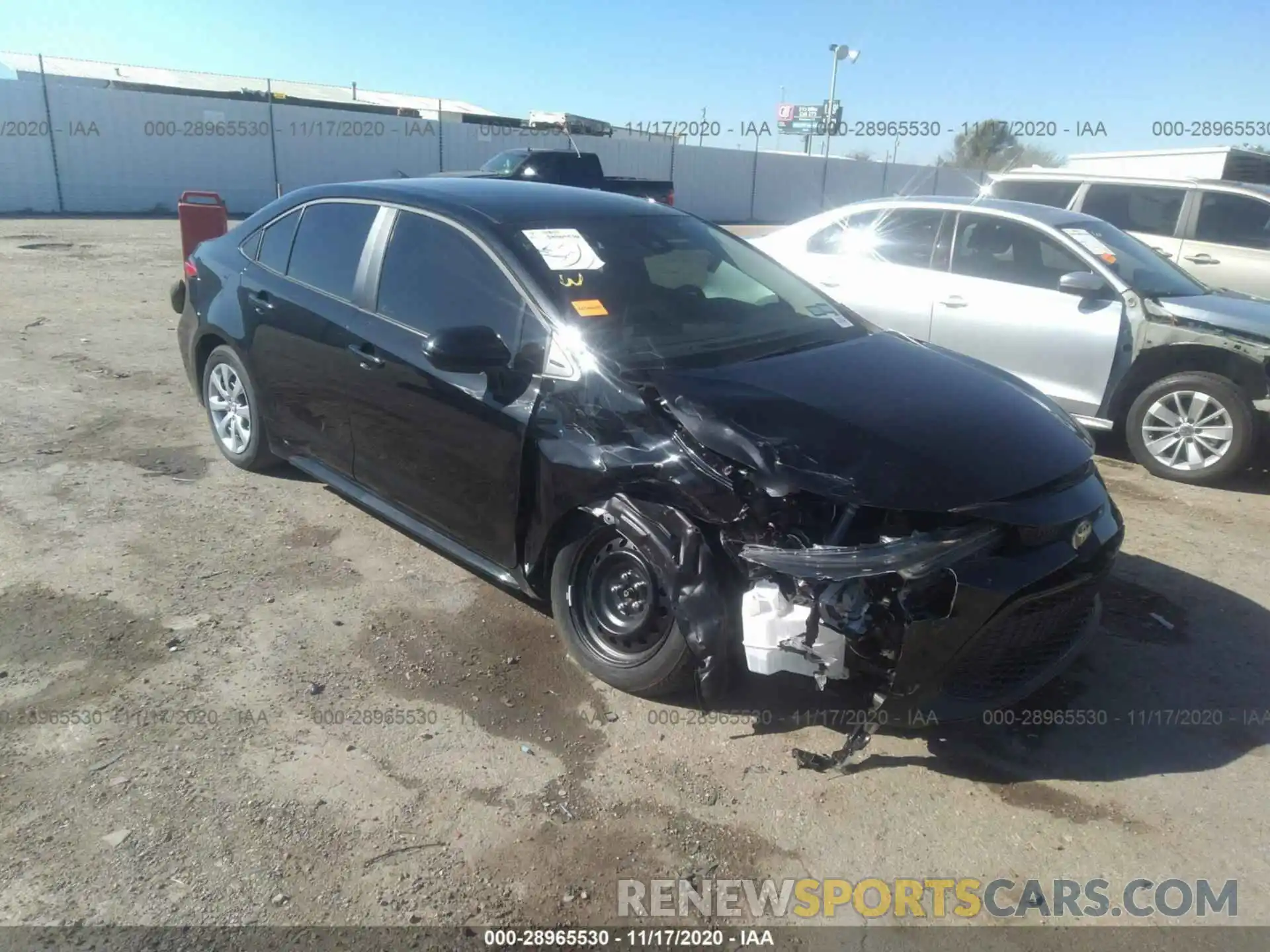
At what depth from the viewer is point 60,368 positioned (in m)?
7.34

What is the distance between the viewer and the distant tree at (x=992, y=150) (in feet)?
137

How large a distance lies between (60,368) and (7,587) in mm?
4054

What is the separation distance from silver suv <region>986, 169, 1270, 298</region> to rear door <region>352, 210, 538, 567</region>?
7.41 m

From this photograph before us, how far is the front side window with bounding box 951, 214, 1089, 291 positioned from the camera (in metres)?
6.29

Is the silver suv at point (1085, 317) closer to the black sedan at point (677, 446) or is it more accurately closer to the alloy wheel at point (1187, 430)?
the alloy wheel at point (1187, 430)

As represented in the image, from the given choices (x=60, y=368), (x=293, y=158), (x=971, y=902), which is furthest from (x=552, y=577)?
(x=293, y=158)

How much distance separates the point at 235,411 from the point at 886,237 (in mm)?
4787

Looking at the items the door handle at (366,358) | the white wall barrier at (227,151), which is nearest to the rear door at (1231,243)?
the door handle at (366,358)

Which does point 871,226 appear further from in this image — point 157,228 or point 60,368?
point 157,228

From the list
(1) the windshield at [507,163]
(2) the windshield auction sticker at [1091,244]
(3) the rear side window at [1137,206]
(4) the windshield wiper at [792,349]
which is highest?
(1) the windshield at [507,163]

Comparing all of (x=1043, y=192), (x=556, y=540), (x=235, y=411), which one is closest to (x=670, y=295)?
(x=556, y=540)

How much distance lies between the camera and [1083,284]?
5918 mm

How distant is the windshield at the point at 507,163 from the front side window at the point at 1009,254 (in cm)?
1127

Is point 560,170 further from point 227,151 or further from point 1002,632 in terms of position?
point 1002,632
